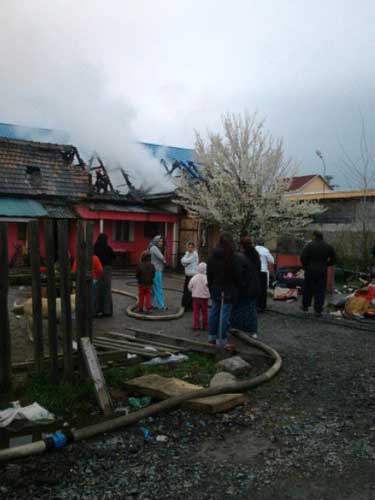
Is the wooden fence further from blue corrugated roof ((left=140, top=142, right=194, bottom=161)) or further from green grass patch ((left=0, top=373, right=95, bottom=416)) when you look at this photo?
blue corrugated roof ((left=140, top=142, right=194, bottom=161))

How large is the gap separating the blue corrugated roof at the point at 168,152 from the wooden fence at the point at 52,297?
70.9 ft

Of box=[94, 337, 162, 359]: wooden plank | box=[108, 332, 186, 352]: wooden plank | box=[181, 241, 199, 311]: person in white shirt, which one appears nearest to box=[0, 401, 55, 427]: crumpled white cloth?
box=[94, 337, 162, 359]: wooden plank

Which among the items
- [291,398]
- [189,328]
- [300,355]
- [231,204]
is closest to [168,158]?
[231,204]

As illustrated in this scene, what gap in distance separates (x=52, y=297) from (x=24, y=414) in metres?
1.17

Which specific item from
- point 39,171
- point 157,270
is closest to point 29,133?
point 39,171

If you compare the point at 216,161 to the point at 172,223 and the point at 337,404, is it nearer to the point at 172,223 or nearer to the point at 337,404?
the point at 172,223

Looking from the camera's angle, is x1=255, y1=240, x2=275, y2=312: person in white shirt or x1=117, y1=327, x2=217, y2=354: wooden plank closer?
x1=117, y1=327, x2=217, y2=354: wooden plank

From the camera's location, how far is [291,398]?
5301 mm

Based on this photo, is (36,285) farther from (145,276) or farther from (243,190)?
(243,190)

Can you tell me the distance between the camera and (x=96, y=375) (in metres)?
A: 4.79

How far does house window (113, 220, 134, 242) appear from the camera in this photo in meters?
22.7

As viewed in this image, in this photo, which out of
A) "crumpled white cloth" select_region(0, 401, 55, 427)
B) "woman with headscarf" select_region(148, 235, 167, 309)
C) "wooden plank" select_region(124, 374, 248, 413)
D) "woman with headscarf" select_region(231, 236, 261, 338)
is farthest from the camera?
"woman with headscarf" select_region(148, 235, 167, 309)

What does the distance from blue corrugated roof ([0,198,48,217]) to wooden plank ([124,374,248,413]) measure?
15.1 metres

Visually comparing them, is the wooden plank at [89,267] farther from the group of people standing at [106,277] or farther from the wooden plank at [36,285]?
the group of people standing at [106,277]
